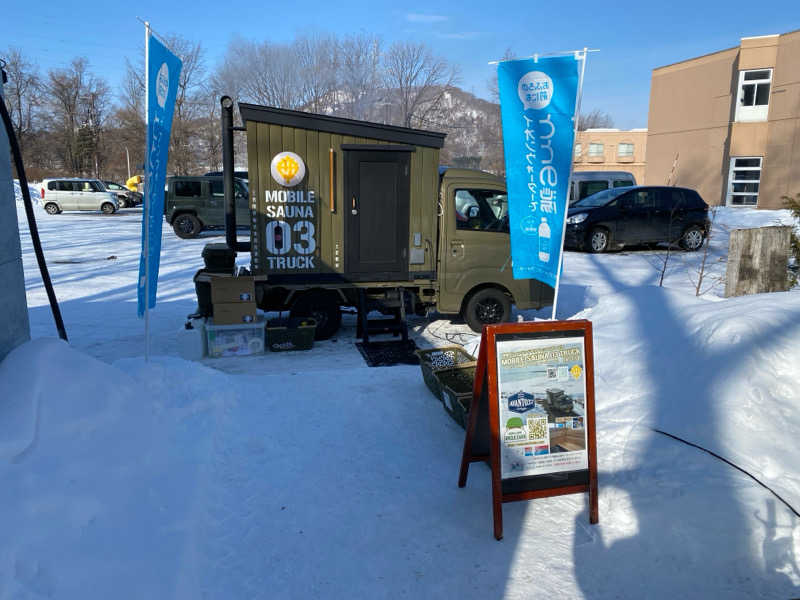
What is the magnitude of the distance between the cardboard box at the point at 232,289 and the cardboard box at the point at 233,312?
6cm

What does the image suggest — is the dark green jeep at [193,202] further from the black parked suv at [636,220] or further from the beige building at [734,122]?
the beige building at [734,122]

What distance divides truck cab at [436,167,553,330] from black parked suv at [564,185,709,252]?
742 centimetres

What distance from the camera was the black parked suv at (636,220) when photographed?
1489cm

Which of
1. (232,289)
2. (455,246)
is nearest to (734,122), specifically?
(455,246)

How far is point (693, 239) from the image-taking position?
15.3 meters

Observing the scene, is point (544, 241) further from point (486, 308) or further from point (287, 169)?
point (287, 169)

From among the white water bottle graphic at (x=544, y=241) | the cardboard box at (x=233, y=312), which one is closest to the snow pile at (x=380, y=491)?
the white water bottle graphic at (x=544, y=241)

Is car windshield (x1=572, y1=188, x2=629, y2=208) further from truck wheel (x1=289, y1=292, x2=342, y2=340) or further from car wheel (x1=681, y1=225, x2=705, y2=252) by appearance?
truck wheel (x1=289, y1=292, x2=342, y2=340)

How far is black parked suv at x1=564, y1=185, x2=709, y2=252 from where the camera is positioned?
48.9 feet

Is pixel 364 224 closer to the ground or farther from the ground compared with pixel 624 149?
closer to the ground

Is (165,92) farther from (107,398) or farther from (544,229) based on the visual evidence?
(544,229)

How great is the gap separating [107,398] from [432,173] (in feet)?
17.7

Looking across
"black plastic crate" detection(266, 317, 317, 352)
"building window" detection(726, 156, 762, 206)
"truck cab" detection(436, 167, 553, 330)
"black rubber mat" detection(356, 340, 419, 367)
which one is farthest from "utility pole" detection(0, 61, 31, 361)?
"building window" detection(726, 156, 762, 206)

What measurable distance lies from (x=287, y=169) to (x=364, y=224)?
1.26 m
